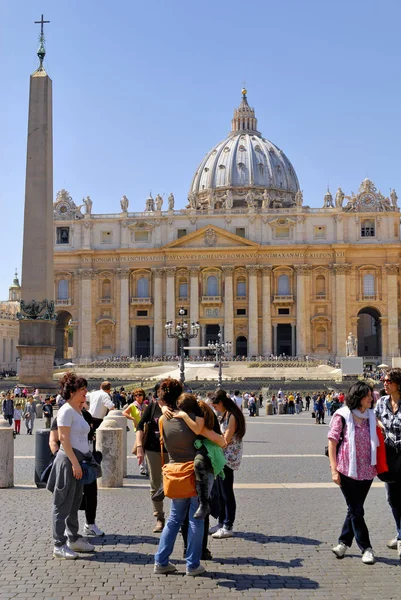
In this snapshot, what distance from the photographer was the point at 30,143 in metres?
26.1

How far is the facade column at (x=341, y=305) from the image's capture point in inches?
3031

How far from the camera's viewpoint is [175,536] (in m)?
7.16

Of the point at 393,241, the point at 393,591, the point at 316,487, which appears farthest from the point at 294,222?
the point at 393,591

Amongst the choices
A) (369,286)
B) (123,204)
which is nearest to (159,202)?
(123,204)

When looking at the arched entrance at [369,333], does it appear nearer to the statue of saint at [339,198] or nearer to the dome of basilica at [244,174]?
the statue of saint at [339,198]

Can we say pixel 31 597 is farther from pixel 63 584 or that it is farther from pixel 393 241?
pixel 393 241

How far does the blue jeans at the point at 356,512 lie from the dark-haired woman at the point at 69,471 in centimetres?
258

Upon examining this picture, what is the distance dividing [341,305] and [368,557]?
71.1 meters

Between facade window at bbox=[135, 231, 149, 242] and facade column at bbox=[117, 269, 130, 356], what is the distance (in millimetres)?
3472

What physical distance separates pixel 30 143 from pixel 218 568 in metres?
21.0

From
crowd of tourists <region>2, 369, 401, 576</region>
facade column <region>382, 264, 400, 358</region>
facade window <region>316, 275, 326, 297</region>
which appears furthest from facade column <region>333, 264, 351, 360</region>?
crowd of tourists <region>2, 369, 401, 576</region>

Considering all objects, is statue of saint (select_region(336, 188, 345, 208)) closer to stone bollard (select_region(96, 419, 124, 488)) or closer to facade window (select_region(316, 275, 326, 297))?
facade window (select_region(316, 275, 326, 297))

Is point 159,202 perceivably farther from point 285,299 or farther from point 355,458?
point 355,458

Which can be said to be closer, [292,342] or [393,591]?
[393,591]
